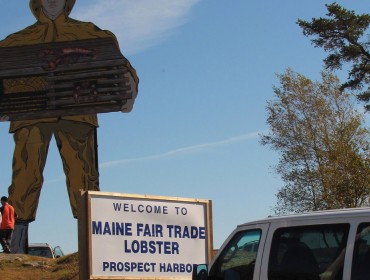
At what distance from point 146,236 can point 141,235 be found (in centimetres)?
11

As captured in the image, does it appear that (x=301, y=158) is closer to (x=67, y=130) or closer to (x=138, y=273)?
(x=67, y=130)

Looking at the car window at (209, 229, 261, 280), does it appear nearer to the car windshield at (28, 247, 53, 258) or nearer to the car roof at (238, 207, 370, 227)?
the car roof at (238, 207, 370, 227)

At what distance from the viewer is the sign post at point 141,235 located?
12.0m

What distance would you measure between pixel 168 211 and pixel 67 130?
11.2 meters

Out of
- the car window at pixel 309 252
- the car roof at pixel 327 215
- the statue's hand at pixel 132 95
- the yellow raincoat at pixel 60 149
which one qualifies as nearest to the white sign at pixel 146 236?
the car roof at pixel 327 215

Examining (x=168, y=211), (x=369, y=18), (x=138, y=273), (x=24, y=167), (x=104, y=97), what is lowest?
(x=138, y=273)

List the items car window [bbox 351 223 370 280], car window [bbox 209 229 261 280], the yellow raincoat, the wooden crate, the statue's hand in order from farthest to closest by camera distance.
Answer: the yellow raincoat < the wooden crate < the statue's hand < car window [bbox 209 229 261 280] < car window [bbox 351 223 370 280]

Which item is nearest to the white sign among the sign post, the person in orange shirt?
the sign post

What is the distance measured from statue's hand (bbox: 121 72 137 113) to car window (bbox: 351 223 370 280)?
691 inches

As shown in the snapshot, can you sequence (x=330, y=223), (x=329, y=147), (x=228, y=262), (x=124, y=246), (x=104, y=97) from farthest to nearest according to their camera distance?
(x=329, y=147)
(x=104, y=97)
(x=124, y=246)
(x=228, y=262)
(x=330, y=223)

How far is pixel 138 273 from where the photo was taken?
12.4m

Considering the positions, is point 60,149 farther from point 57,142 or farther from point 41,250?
point 41,250

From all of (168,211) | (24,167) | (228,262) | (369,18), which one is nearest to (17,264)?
(24,167)

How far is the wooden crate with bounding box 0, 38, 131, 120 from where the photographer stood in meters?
23.2
